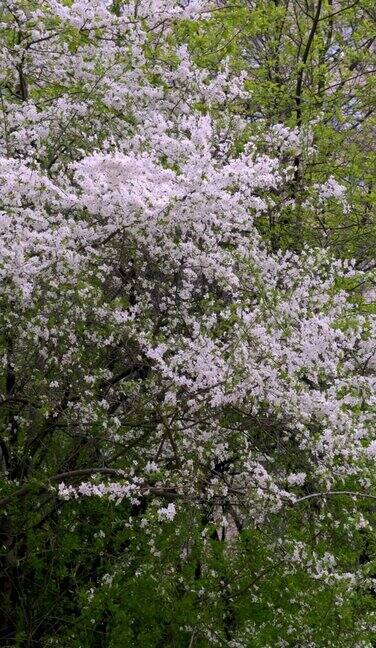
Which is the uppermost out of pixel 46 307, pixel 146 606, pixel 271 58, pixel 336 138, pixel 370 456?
pixel 271 58

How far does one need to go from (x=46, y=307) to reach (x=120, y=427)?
115cm

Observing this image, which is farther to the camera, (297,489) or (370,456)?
(297,489)

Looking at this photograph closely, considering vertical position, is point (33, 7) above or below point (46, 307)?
above

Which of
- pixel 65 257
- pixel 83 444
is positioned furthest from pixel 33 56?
pixel 83 444

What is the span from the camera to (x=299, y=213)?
903 centimetres

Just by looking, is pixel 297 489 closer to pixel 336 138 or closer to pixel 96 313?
pixel 96 313

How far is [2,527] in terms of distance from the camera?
6930mm

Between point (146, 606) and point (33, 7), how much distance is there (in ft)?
17.0

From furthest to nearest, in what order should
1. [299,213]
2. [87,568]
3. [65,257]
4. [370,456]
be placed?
1. [299,213]
2. [87,568]
3. [370,456]
4. [65,257]

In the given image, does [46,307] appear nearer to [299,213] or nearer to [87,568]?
[87,568]

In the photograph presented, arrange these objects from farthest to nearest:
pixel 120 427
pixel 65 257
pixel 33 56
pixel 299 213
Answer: pixel 299 213 < pixel 33 56 < pixel 120 427 < pixel 65 257

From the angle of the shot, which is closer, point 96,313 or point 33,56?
point 96,313

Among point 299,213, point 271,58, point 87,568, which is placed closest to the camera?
point 87,568

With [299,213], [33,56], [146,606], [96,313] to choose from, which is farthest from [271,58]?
[146,606]
